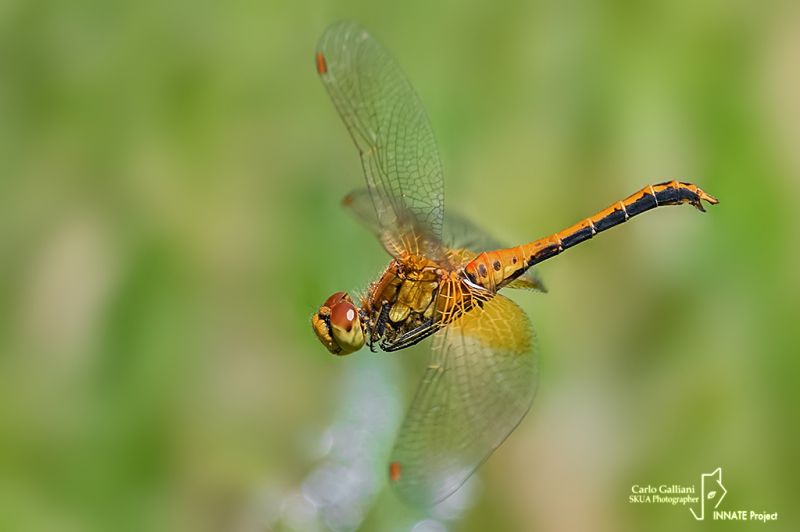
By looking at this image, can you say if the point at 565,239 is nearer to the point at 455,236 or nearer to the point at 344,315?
the point at 455,236

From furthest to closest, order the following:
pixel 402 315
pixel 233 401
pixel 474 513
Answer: pixel 233 401, pixel 474 513, pixel 402 315

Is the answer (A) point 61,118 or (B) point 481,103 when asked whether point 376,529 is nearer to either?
(B) point 481,103

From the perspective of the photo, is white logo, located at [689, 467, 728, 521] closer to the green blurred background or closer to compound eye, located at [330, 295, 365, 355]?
the green blurred background

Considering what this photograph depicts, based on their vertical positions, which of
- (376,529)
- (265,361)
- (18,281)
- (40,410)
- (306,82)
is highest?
(306,82)

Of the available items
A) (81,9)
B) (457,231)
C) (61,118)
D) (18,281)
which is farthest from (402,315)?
(81,9)

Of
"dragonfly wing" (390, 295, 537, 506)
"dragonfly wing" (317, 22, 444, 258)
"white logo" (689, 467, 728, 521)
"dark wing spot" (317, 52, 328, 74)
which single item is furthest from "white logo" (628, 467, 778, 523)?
"dark wing spot" (317, 52, 328, 74)

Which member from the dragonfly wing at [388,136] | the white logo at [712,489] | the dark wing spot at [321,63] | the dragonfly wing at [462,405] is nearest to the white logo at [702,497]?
the white logo at [712,489]
